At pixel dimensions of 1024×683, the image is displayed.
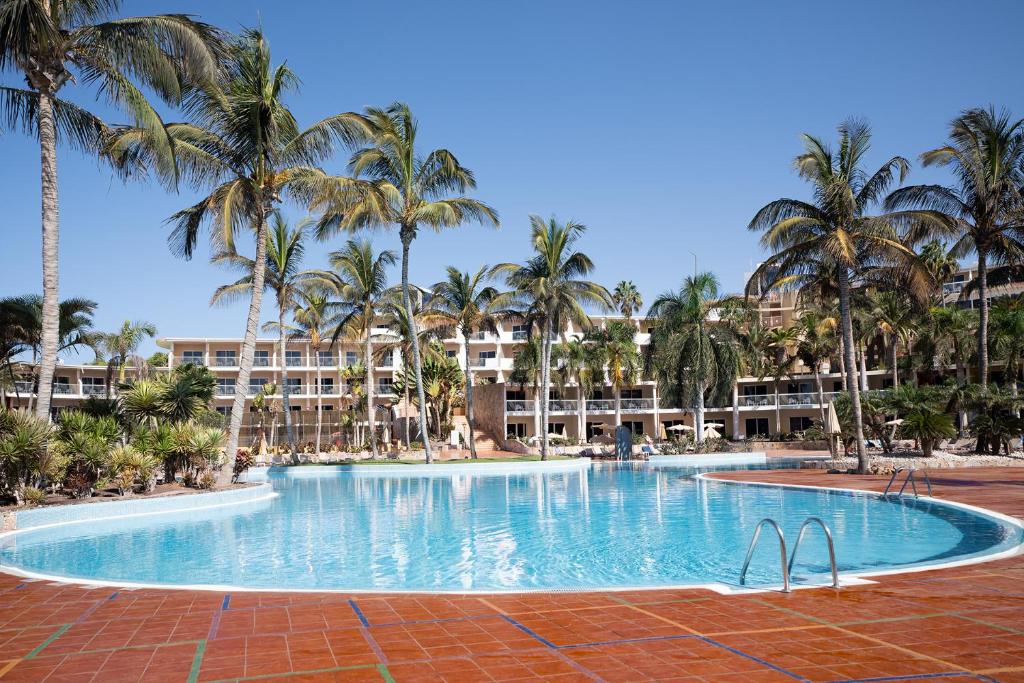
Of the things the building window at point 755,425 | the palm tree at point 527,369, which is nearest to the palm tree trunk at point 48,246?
the palm tree at point 527,369

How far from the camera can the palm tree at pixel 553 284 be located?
33.2 meters

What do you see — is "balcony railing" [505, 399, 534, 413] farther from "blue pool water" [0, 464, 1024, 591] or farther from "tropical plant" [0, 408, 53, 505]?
"tropical plant" [0, 408, 53, 505]

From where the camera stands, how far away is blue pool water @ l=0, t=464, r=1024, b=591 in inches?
403

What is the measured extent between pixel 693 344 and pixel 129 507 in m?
29.9

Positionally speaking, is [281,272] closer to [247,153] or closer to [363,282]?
[363,282]

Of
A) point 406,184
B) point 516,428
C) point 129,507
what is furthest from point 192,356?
point 129,507

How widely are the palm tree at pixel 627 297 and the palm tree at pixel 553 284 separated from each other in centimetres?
2907

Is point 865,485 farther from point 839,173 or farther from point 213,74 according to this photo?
point 213,74

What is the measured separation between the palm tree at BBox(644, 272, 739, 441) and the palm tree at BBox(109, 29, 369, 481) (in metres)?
23.3

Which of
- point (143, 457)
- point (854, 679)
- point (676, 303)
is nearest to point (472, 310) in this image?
point (676, 303)

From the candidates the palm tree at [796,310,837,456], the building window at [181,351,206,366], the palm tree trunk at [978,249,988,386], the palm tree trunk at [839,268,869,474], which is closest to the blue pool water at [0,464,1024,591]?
the palm tree trunk at [839,268,869,474]

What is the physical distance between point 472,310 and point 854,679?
3193 centimetres

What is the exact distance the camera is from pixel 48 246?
1625cm

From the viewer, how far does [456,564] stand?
11.3 metres
